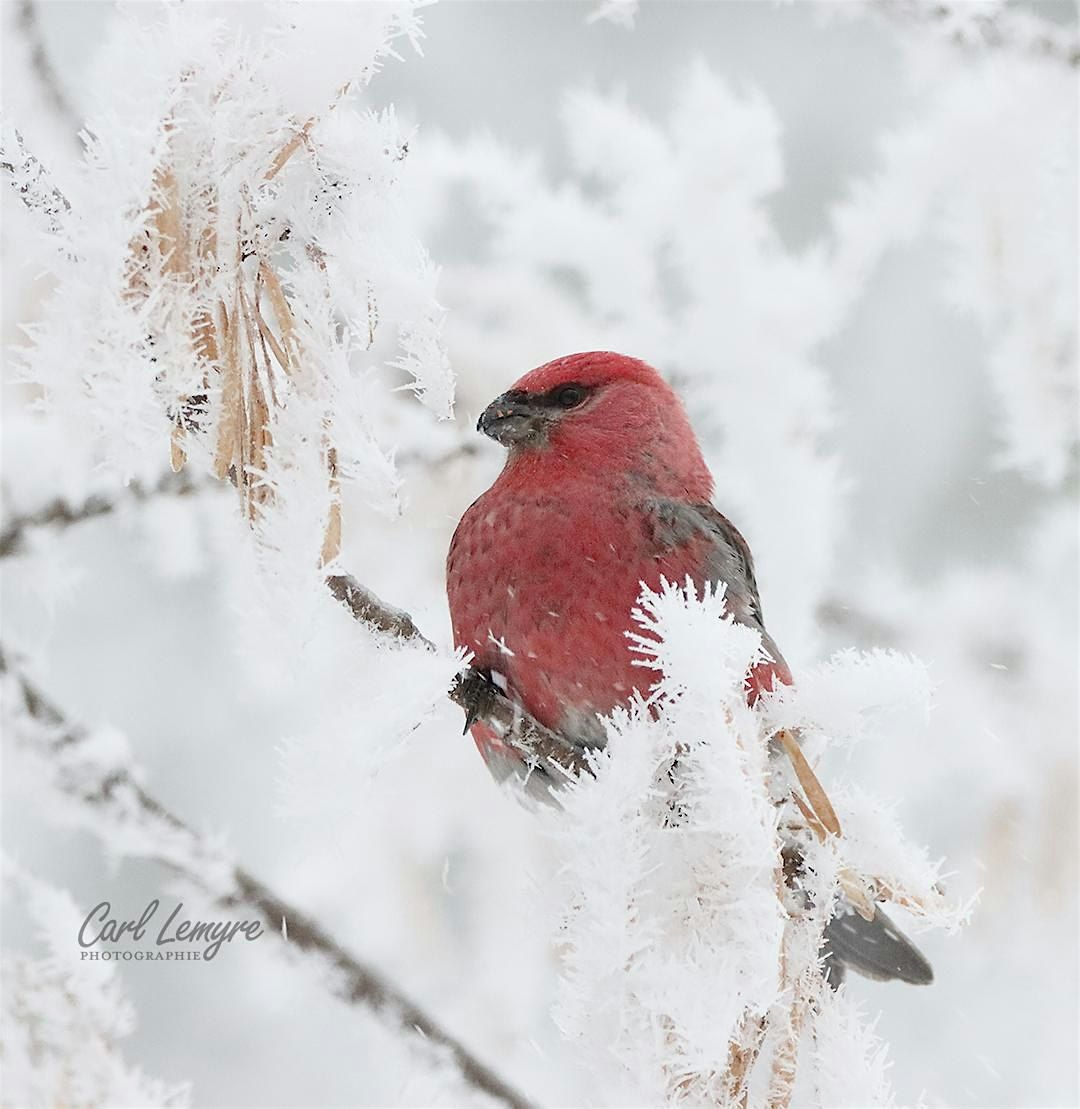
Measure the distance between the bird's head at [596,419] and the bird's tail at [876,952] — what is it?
1.79 feet

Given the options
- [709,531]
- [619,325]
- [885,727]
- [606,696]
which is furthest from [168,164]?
[619,325]

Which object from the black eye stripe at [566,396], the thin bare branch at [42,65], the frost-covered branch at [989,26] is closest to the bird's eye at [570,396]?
the black eye stripe at [566,396]

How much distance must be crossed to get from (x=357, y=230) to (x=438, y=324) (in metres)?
0.07

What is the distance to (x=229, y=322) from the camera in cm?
67

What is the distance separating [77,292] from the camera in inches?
24.1

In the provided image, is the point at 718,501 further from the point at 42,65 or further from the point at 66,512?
the point at 42,65

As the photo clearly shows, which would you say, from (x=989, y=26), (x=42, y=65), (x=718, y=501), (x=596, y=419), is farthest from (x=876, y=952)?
(x=42, y=65)

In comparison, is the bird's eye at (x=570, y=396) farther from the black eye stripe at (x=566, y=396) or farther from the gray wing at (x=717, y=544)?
the gray wing at (x=717, y=544)

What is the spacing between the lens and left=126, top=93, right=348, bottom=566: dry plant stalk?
64 cm

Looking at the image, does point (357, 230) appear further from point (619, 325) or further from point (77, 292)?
point (619, 325)

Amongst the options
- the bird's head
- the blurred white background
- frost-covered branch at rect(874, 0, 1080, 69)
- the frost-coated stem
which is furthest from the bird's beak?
frost-covered branch at rect(874, 0, 1080, 69)

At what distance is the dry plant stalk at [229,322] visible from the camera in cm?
64

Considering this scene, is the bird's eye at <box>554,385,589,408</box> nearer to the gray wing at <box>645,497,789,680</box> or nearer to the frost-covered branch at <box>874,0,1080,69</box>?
the gray wing at <box>645,497,789,680</box>
